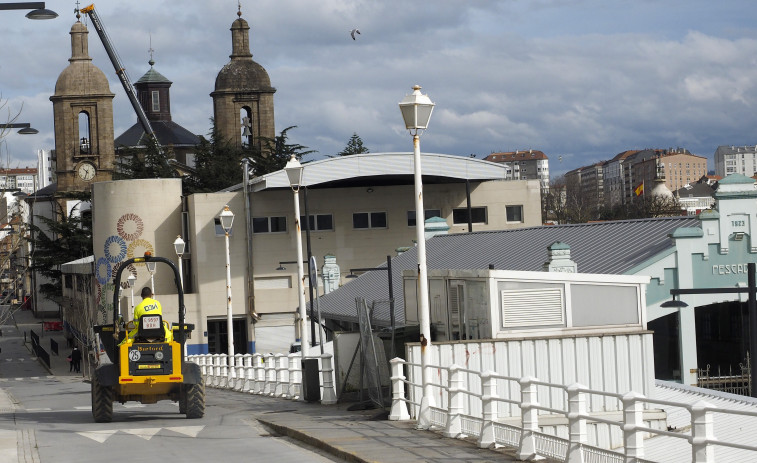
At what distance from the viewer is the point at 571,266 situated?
1156 inches

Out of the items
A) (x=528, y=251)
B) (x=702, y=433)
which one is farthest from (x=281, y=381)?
(x=702, y=433)

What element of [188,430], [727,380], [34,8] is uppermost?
[34,8]

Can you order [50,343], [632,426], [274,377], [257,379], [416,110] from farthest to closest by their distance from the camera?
[50,343] < [257,379] < [274,377] < [416,110] < [632,426]

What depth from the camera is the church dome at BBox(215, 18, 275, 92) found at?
370 ft

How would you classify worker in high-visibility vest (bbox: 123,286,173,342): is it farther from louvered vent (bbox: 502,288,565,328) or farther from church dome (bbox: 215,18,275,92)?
church dome (bbox: 215,18,275,92)

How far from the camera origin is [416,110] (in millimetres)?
17234

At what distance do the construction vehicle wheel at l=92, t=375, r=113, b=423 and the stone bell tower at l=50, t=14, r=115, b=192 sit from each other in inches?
3786

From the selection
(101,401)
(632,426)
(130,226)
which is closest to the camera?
(632,426)

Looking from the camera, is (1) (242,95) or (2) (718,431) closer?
(2) (718,431)

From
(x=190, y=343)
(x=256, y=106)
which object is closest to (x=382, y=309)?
(x=190, y=343)

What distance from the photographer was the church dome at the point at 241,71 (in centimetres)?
11262

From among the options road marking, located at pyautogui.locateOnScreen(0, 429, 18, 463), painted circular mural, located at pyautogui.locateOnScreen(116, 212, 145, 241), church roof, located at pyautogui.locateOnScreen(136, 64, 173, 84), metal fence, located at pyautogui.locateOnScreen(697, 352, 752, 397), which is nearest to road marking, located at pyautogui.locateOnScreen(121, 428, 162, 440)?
road marking, located at pyautogui.locateOnScreen(0, 429, 18, 463)

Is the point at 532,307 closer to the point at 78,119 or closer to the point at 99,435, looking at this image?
the point at 99,435

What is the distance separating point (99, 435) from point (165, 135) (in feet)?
397
